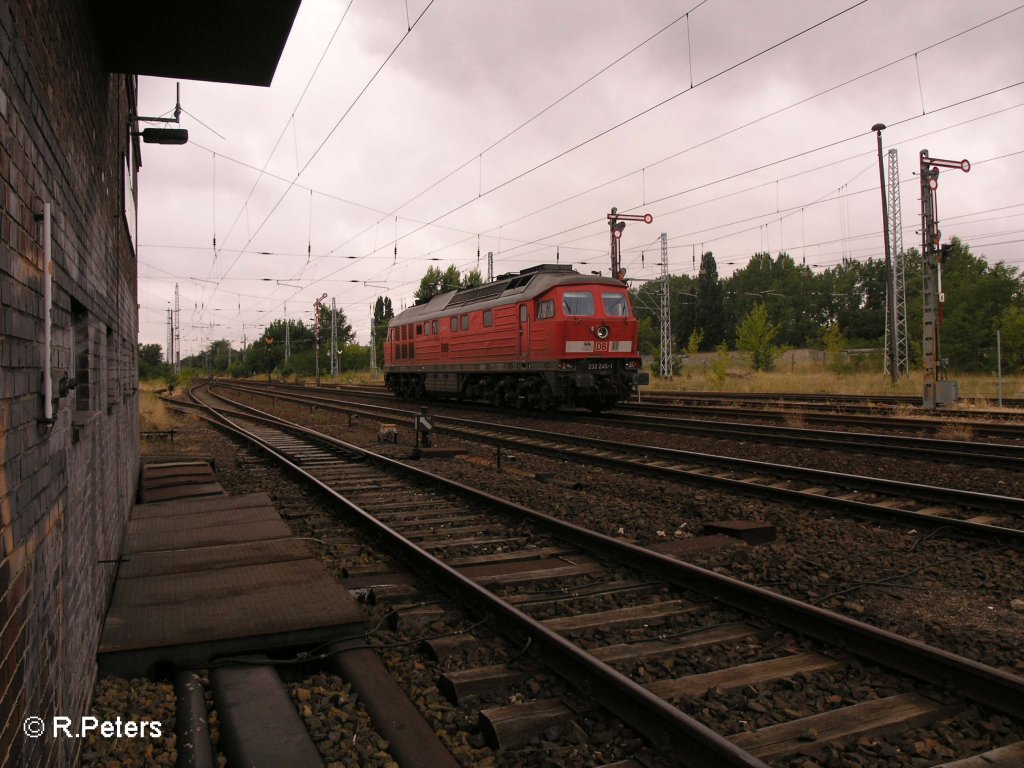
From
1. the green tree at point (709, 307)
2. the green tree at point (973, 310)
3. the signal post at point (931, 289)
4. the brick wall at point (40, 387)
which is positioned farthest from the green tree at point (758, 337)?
the green tree at point (709, 307)

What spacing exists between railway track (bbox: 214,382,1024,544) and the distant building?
6115 millimetres

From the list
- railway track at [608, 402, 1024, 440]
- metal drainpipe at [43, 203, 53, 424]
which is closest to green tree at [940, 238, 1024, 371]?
railway track at [608, 402, 1024, 440]

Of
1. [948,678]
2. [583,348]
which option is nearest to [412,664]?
[948,678]

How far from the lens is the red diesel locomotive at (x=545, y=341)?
16234 mm

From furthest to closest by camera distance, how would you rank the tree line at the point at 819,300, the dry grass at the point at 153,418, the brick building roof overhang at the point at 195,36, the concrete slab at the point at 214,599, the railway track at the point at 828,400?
the tree line at the point at 819,300 → the dry grass at the point at 153,418 → the railway track at the point at 828,400 → the brick building roof overhang at the point at 195,36 → the concrete slab at the point at 214,599

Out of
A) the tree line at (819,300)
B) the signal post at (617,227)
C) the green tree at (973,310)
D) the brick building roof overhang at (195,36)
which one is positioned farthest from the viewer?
the tree line at (819,300)

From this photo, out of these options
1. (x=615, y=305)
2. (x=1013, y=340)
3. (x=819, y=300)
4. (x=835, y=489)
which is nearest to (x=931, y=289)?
(x=615, y=305)

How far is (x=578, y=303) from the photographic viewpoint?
16.4 meters

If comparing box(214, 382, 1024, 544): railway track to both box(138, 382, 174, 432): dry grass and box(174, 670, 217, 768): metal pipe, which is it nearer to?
box(174, 670, 217, 768): metal pipe

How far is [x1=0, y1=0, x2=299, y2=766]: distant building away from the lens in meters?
1.85

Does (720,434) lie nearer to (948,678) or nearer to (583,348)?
(583,348)

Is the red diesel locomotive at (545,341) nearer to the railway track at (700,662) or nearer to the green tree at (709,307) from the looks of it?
the railway track at (700,662)

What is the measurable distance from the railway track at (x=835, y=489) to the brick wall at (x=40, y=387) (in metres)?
6.17

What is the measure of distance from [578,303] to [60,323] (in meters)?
14.2
